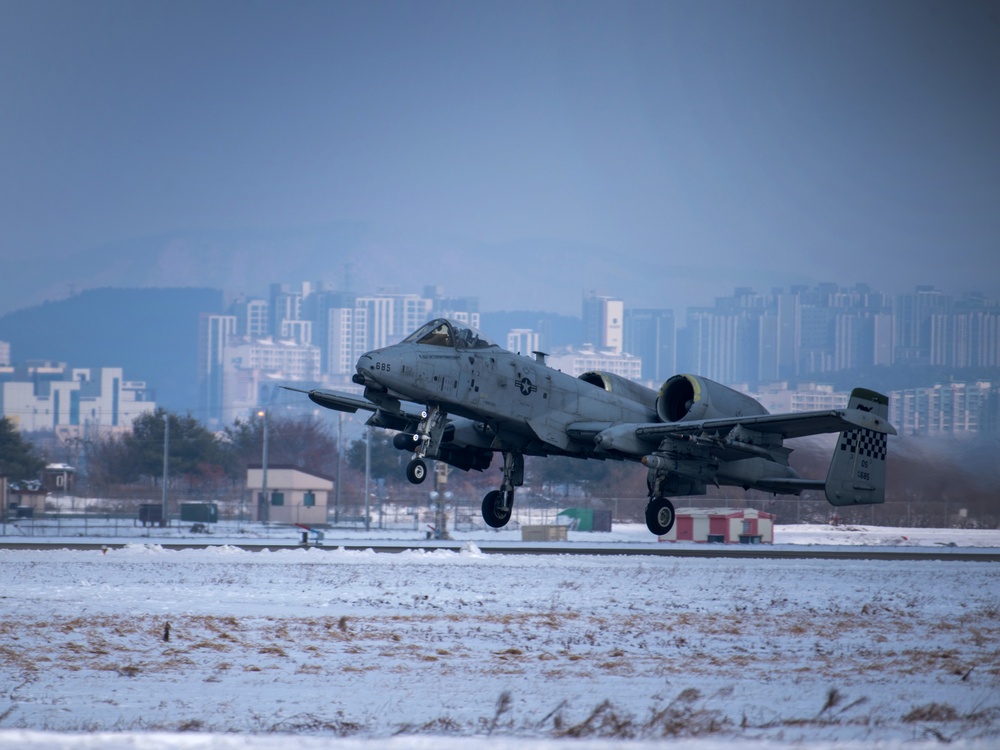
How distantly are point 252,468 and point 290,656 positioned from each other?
68.2m

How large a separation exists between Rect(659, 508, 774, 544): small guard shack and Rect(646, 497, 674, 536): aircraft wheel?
18.5 meters

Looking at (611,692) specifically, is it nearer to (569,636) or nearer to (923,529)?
(569,636)

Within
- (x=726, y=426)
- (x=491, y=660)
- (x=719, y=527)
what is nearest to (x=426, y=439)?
(x=726, y=426)

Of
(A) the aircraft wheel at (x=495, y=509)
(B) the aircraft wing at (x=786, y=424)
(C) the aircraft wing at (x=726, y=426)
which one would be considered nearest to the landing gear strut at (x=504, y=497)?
(A) the aircraft wheel at (x=495, y=509)

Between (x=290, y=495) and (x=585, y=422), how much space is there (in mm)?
51690

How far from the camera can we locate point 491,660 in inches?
584

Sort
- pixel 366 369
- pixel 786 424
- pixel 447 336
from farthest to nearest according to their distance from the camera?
1. pixel 786 424
2. pixel 447 336
3. pixel 366 369

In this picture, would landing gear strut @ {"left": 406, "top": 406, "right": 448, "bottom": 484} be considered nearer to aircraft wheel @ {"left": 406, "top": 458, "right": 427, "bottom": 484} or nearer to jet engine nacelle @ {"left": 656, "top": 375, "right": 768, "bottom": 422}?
aircraft wheel @ {"left": 406, "top": 458, "right": 427, "bottom": 484}

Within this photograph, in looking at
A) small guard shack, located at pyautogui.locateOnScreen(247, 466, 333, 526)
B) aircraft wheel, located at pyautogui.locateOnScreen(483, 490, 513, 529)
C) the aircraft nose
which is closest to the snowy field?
aircraft wheel, located at pyautogui.locateOnScreen(483, 490, 513, 529)

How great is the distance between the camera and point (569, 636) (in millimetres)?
16844

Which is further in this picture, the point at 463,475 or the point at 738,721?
the point at 463,475

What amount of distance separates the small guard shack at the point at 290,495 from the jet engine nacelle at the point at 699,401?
42.9 m

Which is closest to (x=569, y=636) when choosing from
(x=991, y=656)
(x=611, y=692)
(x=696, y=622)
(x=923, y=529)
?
(x=696, y=622)

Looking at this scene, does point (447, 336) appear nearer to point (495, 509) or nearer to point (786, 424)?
point (495, 509)
